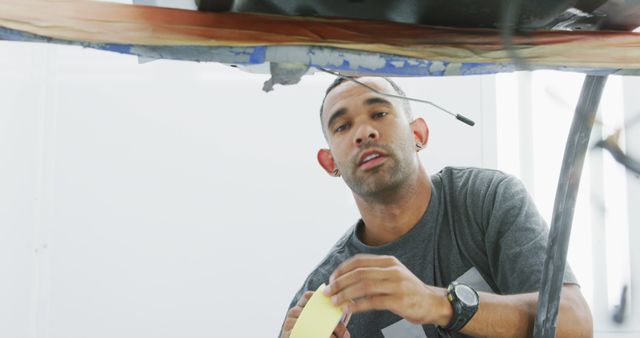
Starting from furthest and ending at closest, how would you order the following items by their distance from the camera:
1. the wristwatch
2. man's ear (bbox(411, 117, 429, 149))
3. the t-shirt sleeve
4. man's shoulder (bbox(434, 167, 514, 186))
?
man's ear (bbox(411, 117, 429, 149)), man's shoulder (bbox(434, 167, 514, 186)), the t-shirt sleeve, the wristwatch

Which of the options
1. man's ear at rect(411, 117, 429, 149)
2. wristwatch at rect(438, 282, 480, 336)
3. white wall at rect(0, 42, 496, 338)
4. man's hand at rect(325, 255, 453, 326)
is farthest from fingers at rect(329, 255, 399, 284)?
white wall at rect(0, 42, 496, 338)

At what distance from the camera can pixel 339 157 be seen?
45.3 inches

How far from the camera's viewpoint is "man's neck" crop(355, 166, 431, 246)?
1.12m

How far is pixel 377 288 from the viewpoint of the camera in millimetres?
693

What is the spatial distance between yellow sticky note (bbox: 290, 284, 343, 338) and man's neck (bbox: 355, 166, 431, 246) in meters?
0.42

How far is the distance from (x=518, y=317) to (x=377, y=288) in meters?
0.26

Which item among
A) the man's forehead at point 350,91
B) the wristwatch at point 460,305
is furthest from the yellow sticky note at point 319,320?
the man's forehead at point 350,91

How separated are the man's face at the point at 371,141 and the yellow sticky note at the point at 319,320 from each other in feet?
1.33

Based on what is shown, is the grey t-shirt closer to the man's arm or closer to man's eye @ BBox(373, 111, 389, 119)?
the man's arm

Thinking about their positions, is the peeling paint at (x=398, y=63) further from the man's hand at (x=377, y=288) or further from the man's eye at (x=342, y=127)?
the man's eye at (x=342, y=127)

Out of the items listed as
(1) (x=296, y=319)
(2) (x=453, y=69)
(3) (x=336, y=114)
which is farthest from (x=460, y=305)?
(3) (x=336, y=114)

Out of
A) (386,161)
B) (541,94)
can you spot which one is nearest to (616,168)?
(541,94)

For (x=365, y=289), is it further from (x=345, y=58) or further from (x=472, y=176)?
(x=472, y=176)

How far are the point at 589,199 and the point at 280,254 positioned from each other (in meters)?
0.83
